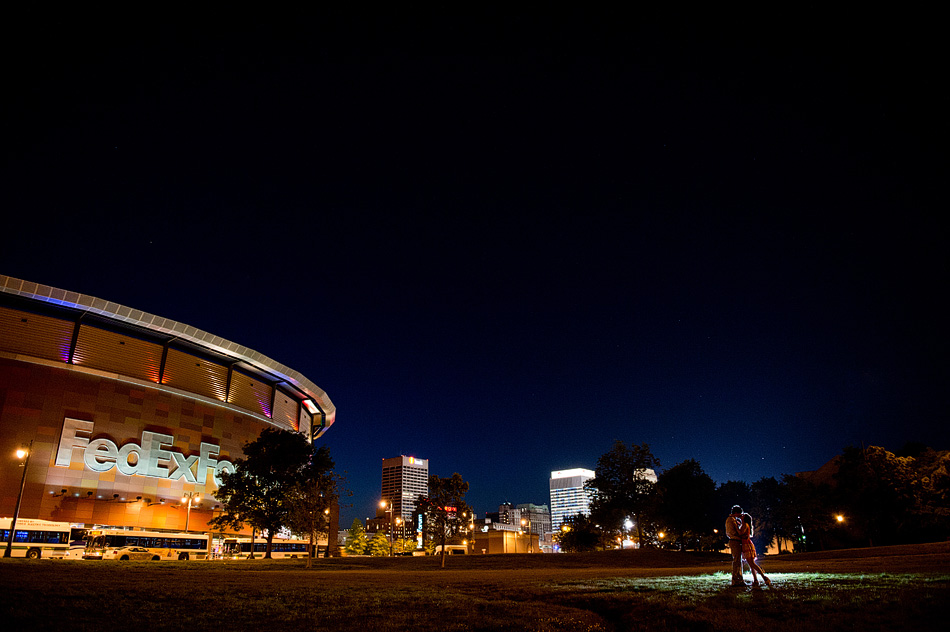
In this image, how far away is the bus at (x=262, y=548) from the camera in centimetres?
6636

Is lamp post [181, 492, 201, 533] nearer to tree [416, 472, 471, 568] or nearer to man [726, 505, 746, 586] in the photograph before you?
tree [416, 472, 471, 568]

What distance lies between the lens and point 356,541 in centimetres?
10688

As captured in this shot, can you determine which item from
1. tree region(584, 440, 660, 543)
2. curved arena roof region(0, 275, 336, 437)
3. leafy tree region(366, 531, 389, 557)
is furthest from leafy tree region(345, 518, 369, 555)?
tree region(584, 440, 660, 543)

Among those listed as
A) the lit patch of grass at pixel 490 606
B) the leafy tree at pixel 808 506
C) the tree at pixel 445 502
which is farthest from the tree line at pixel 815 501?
the lit patch of grass at pixel 490 606

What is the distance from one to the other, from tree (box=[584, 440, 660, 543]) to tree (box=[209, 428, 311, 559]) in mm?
35967

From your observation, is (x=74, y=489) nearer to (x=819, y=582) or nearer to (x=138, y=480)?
(x=138, y=480)

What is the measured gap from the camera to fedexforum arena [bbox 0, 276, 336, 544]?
57188 millimetres

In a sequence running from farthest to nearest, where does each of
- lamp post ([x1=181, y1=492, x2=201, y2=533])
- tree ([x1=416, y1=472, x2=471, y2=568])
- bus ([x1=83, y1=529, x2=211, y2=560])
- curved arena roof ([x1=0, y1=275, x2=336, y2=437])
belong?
lamp post ([x1=181, y1=492, x2=201, y2=533])
curved arena roof ([x1=0, y1=275, x2=336, y2=437])
bus ([x1=83, y1=529, x2=211, y2=560])
tree ([x1=416, y1=472, x2=471, y2=568])

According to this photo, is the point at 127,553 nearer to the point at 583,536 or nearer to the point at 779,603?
the point at 583,536

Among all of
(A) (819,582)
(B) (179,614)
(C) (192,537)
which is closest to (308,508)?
(C) (192,537)

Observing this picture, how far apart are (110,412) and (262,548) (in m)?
28.6

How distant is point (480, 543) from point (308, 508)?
61.0 m

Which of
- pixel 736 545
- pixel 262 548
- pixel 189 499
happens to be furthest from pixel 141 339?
pixel 736 545

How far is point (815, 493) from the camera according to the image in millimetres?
63719
